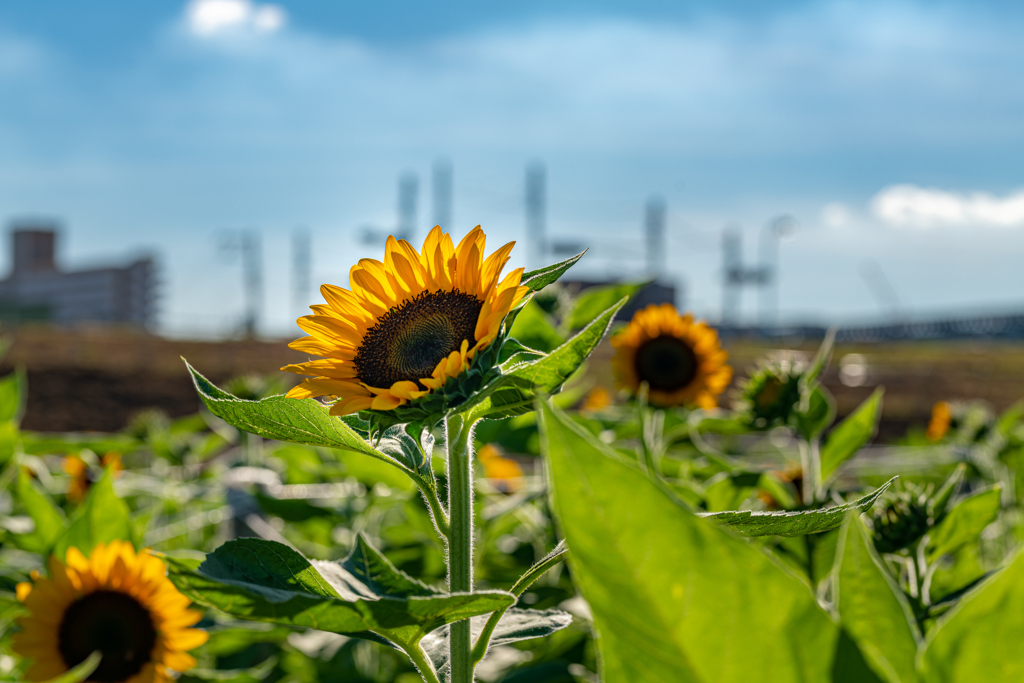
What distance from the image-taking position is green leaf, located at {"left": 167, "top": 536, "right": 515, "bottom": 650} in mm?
439

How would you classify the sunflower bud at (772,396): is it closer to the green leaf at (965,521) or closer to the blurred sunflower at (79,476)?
the green leaf at (965,521)

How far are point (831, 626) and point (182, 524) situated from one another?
1558 mm

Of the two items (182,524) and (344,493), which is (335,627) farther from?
(182,524)

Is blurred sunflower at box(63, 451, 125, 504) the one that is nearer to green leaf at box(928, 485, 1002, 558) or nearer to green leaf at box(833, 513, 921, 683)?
green leaf at box(928, 485, 1002, 558)

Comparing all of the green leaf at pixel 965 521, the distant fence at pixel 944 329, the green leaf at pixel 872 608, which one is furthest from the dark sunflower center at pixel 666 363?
the distant fence at pixel 944 329

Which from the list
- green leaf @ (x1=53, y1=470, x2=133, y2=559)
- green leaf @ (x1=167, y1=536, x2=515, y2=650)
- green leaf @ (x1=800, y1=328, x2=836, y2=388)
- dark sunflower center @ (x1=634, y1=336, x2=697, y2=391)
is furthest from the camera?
dark sunflower center @ (x1=634, y1=336, x2=697, y2=391)

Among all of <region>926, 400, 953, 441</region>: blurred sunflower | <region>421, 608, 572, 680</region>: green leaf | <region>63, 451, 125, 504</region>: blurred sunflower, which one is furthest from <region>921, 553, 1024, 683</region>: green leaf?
<region>926, 400, 953, 441</region>: blurred sunflower

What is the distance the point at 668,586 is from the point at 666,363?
1.35 metres

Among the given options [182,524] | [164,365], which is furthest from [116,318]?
[182,524]

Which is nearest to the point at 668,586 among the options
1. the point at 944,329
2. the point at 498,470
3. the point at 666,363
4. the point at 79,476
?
the point at 666,363

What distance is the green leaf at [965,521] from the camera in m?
0.80

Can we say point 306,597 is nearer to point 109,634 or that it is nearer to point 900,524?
point 900,524

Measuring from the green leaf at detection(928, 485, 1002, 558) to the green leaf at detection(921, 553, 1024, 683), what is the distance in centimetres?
59

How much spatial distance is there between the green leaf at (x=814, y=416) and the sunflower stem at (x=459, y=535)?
0.70 meters
